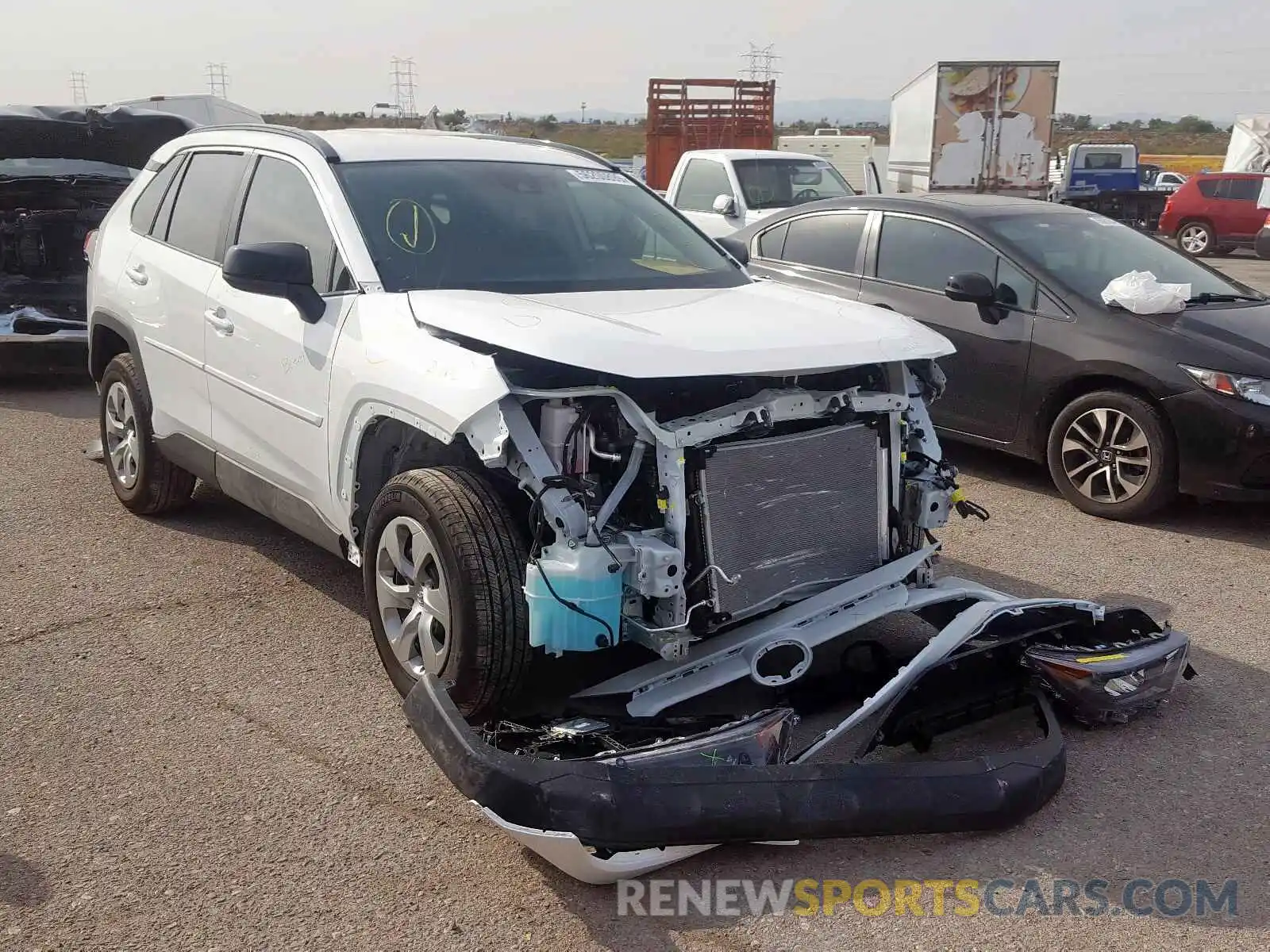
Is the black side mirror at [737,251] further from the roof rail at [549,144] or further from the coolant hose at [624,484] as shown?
the coolant hose at [624,484]

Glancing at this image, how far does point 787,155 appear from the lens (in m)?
14.3

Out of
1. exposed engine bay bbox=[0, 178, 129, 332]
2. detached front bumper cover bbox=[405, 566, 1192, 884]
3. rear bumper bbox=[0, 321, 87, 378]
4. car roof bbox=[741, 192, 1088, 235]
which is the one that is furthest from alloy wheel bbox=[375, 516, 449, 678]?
exposed engine bay bbox=[0, 178, 129, 332]

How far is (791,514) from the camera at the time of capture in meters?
3.83

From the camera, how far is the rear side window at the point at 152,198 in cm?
575

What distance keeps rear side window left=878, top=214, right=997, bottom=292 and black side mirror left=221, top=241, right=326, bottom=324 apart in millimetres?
4201

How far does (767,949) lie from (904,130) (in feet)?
68.6

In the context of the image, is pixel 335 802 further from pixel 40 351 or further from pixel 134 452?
pixel 40 351

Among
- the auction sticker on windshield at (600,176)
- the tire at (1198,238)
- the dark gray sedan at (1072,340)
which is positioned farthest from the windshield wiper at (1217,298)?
the tire at (1198,238)

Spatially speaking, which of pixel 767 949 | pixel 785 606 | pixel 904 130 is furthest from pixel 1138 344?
pixel 904 130

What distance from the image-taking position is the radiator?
11.9 feet

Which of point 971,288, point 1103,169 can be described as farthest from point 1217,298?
point 1103,169

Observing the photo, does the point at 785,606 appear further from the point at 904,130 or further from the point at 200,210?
the point at 904,130

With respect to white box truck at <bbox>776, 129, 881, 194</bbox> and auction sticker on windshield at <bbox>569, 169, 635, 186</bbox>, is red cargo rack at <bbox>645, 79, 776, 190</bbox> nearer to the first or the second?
white box truck at <bbox>776, 129, 881, 194</bbox>

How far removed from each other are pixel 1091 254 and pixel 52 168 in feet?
25.1
